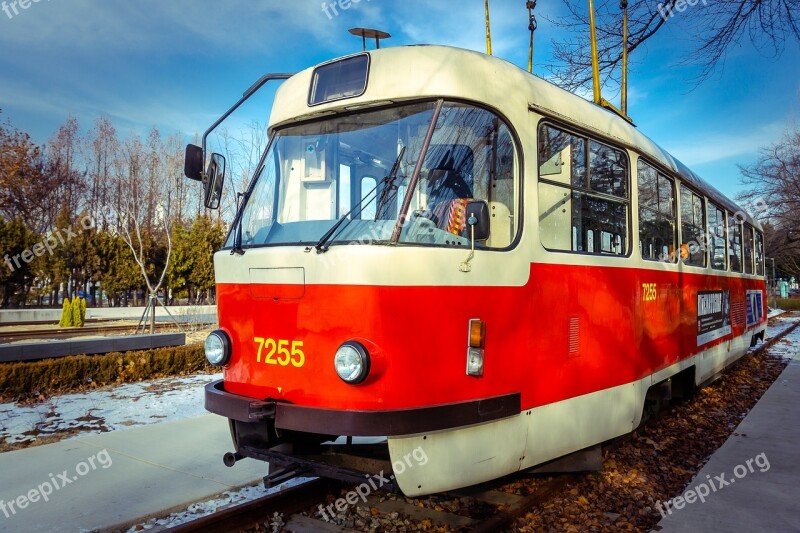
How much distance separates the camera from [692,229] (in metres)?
7.44

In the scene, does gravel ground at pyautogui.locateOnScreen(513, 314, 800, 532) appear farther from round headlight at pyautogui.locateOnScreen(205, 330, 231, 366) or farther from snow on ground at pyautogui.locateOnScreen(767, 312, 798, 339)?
snow on ground at pyautogui.locateOnScreen(767, 312, 798, 339)

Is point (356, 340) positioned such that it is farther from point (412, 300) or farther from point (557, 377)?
point (557, 377)

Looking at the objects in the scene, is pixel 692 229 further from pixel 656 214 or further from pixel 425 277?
pixel 425 277

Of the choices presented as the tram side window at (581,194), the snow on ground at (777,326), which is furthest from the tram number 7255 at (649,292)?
the snow on ground at (777,326)

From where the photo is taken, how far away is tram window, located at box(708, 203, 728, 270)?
27.6 ft

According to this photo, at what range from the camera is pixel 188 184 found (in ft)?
115

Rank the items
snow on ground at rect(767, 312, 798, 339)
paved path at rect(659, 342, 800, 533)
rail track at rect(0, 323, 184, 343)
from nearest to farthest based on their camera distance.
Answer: paved path at rect(659, 342, 800, 533) → rail track at rect(0, 323, 184, 343) → snow on ground at rect(767, 312, 798, 339)

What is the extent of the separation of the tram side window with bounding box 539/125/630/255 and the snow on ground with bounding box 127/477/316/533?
3126 mm

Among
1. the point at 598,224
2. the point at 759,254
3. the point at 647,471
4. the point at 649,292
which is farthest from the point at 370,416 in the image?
the point at 759,254

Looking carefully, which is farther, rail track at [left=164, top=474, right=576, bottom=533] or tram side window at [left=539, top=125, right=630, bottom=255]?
tram side window at [left=539, top=125, right=630, bottom=255]

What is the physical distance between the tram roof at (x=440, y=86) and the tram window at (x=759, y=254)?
10.4 meters

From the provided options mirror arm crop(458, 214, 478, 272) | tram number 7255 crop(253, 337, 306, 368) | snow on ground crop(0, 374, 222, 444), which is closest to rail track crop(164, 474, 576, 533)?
tram number 7255 crop(253, 337, 306, 368)

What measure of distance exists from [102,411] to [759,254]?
13.6 metres

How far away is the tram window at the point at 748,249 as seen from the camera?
11.2 m
